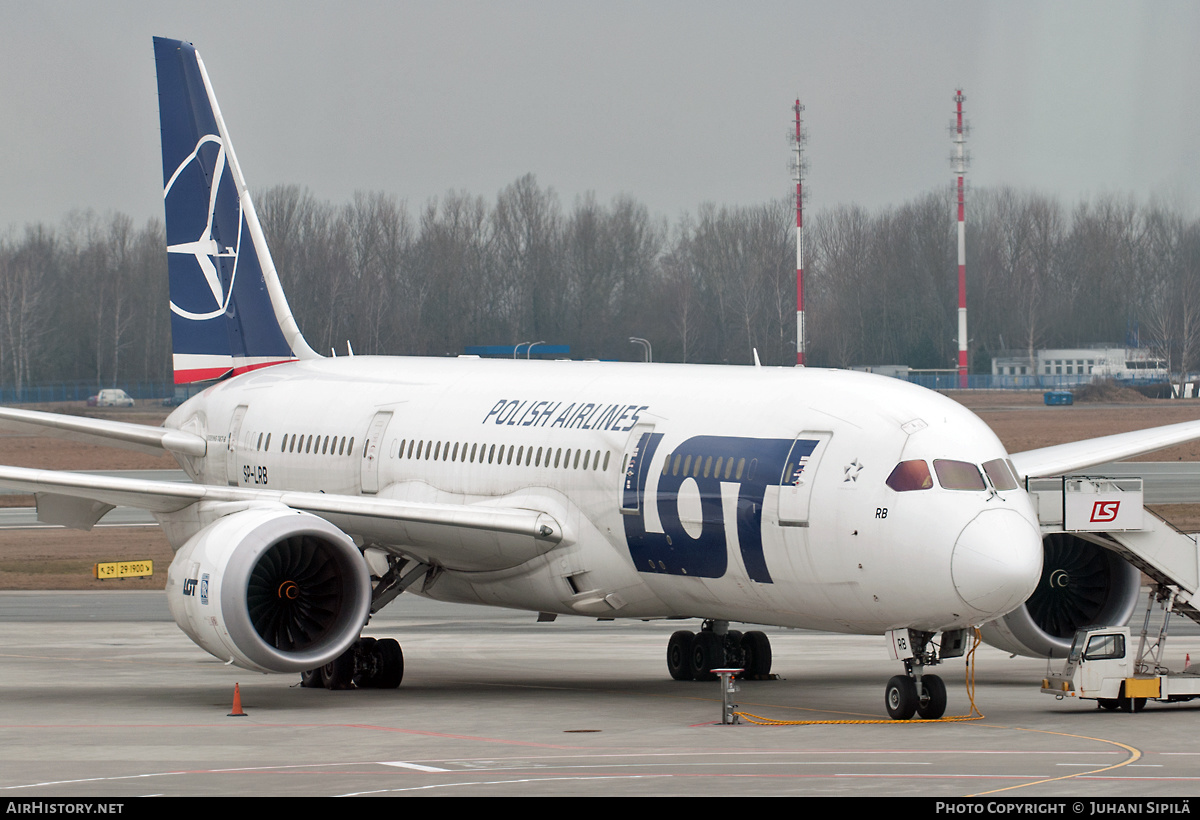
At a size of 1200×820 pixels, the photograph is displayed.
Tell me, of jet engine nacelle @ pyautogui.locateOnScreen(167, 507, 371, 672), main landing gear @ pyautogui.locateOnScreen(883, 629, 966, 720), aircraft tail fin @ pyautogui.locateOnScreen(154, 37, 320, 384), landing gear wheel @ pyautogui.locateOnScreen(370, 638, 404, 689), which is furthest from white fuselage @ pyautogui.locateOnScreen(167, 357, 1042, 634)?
aircraft tail fin @ pyautogui.locateOnScreen(154, 37, 320, 384)

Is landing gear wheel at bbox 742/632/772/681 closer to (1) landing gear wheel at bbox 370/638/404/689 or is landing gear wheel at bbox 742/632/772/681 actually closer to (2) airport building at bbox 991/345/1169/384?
(1) landing gear wheel at bbox 370/638/404/689

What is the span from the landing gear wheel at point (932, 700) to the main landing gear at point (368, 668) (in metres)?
8.17

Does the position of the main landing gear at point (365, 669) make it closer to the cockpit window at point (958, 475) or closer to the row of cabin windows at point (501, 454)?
the row of cabin windows at point (501, 454)

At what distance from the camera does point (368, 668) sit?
24.8 meters

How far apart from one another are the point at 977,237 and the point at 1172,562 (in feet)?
340

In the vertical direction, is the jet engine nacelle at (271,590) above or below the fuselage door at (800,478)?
below

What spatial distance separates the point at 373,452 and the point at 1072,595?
1045 centimetres

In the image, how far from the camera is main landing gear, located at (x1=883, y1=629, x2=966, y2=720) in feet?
64.3

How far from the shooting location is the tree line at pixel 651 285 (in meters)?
114

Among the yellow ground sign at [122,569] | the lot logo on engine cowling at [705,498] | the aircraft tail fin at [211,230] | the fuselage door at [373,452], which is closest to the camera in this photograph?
the lot logo on engine cowling at [705,498]

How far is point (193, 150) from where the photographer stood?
32.3 m

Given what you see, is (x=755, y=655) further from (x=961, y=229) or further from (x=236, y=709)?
(x=961, y=229)

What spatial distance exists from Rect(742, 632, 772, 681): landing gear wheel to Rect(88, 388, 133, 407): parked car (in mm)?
89747

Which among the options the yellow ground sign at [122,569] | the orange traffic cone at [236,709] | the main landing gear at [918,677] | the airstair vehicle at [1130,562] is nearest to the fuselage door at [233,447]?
the orange traffic cone at [236,709]
